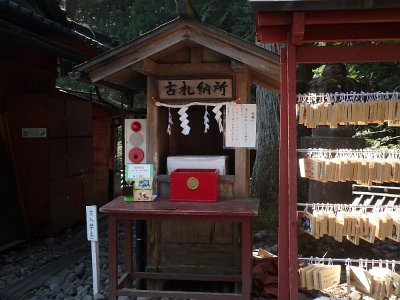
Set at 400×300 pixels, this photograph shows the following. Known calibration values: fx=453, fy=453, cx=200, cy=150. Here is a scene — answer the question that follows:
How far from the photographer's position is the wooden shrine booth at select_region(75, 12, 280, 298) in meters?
5.51

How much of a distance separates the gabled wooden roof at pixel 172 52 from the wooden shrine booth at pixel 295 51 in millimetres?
924

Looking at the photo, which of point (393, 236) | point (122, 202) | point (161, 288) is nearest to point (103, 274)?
point (161, 288)

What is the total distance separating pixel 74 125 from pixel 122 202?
512cm

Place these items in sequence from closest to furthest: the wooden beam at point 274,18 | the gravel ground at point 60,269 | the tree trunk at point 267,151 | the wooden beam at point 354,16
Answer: the wooden beam at point 354,16 < the wooden beam at point 274,18 < the gravel ground at point 60,269 < the tree trunk at point 267,151

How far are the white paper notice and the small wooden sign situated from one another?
0.20 metres

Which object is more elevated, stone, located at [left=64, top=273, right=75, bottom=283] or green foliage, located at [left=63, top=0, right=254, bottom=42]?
green foliage, located at [left=63, top=0, right=254, bottom=42]

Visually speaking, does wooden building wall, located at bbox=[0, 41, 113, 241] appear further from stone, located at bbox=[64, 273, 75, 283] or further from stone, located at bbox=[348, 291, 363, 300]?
stone, located at bbox=[348, 291, 363, 300]

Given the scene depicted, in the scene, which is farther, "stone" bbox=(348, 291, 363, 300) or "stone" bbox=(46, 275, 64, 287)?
"stone" bbox=(46, 275, 64, 287)

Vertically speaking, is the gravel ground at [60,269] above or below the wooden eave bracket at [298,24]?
below

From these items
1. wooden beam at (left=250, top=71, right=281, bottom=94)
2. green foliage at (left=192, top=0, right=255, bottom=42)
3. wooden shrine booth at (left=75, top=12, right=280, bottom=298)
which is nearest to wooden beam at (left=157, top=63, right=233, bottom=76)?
wooden shrine booth at (left=75, top=12, right=280, bottom=298)

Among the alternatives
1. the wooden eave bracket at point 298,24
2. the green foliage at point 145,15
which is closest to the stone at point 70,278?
the wooden eave bracket at point 298,24

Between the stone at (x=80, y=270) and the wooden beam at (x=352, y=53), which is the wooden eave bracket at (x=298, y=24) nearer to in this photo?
the wooden beam at (x=352, y=53)

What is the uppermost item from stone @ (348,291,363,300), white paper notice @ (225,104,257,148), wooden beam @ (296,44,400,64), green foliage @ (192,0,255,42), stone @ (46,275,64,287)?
green foliage @ (192,0,255,42)

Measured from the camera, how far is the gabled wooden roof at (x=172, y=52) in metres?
5.43
